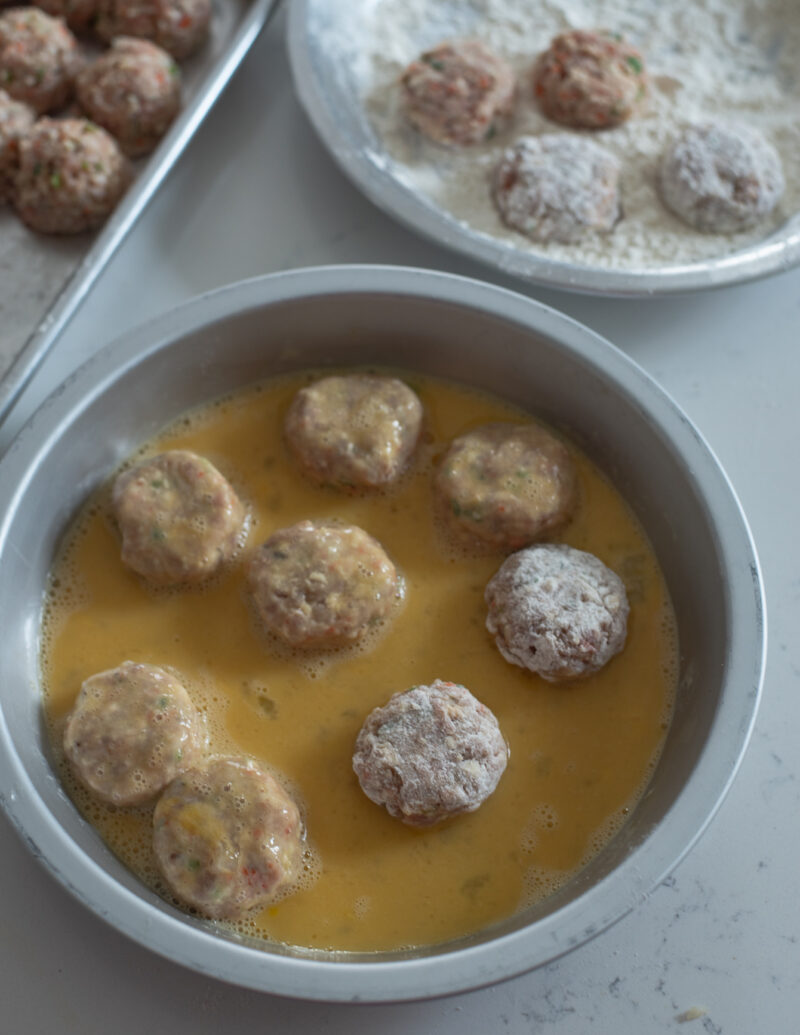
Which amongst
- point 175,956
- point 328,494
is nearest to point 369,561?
point 328,494

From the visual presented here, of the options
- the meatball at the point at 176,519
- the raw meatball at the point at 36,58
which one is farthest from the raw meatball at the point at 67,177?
the meatball at the point at 176,519

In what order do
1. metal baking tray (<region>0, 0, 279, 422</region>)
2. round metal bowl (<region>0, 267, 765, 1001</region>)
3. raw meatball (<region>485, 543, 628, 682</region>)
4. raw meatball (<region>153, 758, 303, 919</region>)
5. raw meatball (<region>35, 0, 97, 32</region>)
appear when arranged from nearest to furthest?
round metal bowl (<region>0, 267, 765, 1001</region>) → raw meatball (<region>153, 758, 303, 919</region>) → raw meatball (<region>485, 543, 628, 682</region>) → metal baking tray (<region>0, 0, 279, 422</region>) → raw meatball (<region>35, 0, 97, 32</region>)

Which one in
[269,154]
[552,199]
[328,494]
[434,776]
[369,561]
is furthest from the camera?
[269,154]

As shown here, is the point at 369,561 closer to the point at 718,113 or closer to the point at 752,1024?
the point at 752,1024

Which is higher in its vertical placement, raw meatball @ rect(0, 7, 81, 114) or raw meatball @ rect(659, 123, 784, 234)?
raw meatball @ rect(0, 7, 81, 114)

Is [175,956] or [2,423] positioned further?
[2,423]

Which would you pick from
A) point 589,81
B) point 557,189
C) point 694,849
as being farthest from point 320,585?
point 589,81

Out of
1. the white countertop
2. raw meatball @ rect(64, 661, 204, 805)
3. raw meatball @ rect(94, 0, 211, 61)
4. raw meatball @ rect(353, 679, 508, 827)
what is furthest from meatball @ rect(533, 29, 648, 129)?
raw meatball @ rect(64, 661, 204, 805)

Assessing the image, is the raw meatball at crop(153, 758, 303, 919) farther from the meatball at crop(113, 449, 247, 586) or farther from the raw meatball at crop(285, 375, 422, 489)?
the raw meatball at crop(285, 375, 422, 489)
